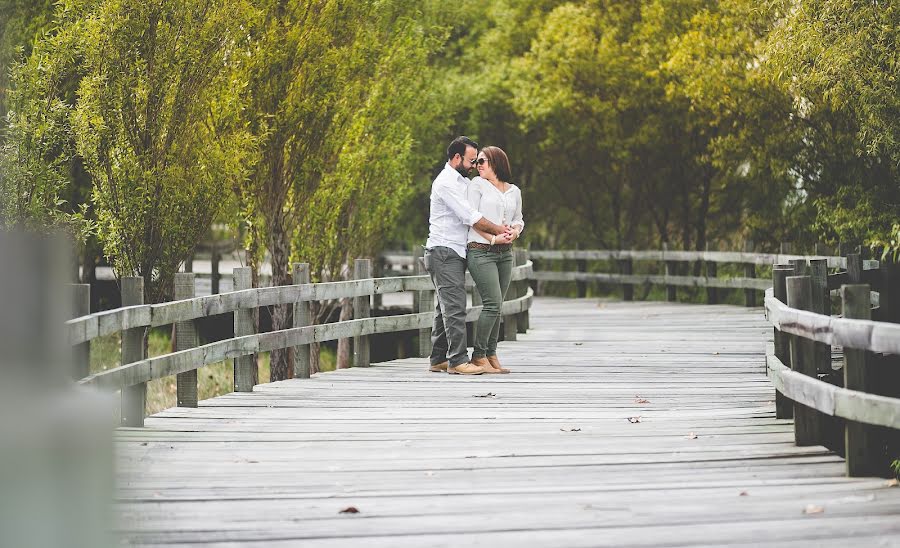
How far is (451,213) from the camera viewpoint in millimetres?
11547

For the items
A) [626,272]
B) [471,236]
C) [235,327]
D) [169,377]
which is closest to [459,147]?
[471,236]

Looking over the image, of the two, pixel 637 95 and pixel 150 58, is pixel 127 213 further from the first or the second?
pixel 637 95

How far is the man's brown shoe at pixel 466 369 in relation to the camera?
39.2 ft

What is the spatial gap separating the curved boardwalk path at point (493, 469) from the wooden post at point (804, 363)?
0.43 ft

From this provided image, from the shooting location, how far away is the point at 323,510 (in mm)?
5988

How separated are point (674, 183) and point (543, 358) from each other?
16.2 m

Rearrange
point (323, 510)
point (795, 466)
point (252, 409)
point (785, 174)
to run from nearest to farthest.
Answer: point (323, 510)
point (795, 466)
point (252, 409)
point (785, 174)

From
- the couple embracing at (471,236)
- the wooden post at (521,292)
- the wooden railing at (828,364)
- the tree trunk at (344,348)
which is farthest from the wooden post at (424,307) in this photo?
the tree trunk at (344,348)

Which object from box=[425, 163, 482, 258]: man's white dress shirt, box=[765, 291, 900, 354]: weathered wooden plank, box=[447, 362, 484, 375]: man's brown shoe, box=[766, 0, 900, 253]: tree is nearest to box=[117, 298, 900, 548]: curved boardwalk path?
box=[447, 362, 484, 375]: man's brown shoe

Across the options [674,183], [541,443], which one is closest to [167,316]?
[541,443]

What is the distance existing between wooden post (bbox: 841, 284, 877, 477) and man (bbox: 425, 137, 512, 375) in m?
4.99

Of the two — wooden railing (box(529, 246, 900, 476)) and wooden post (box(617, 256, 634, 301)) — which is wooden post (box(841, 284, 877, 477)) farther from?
wooden post (box(617, 256, 634, 301))

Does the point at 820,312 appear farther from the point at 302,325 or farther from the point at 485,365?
the point at 302,325

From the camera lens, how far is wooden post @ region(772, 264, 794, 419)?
27.1 feet
